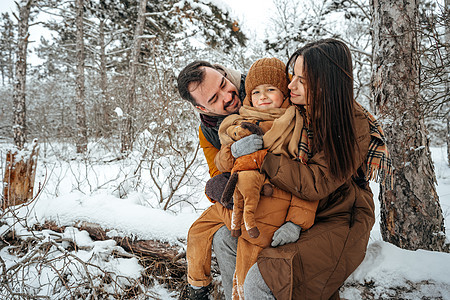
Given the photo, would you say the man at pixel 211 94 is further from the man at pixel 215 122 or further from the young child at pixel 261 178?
the young child at pixel 261 178

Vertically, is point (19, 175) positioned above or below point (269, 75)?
below

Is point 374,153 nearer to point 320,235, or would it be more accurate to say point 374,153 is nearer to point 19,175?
point 320,235

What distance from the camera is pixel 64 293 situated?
2082 millimetres

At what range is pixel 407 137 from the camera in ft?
6.67

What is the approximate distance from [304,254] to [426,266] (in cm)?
98

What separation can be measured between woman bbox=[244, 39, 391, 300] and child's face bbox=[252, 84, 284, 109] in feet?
0.44

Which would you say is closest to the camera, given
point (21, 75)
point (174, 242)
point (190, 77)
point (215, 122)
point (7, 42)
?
point (190, 77)

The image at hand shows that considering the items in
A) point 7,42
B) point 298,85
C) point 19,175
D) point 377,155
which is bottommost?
point 19,175

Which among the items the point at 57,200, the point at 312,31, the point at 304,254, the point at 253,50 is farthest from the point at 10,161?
the point at 253,50

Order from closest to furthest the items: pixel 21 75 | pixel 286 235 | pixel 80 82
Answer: pixel 286 235, pixel 21 75, pixel 80 82

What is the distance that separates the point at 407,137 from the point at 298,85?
133 cm

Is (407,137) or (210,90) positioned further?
(407,137)

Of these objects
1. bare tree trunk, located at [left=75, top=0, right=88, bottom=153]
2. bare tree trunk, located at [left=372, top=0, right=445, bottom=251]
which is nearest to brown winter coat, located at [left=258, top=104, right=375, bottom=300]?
bare tree trunk, located at [left=372, top=0, right=445, bottom=251]

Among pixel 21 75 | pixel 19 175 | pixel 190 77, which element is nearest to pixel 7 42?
pixel 21 75
